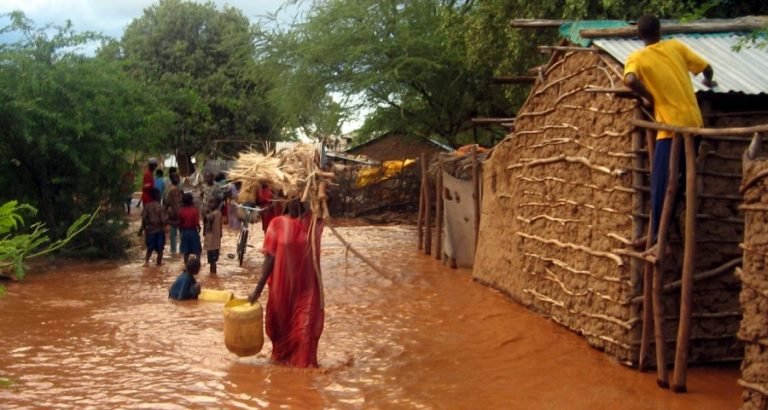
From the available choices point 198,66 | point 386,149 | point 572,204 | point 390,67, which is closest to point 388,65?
point 390,67

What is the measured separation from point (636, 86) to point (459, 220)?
709 cm

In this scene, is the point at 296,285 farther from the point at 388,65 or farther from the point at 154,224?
the point at 388,65

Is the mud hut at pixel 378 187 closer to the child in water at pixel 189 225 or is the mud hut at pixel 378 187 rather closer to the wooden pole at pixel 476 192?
the child in water at pixel 189 225

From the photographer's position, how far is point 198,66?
34625mm

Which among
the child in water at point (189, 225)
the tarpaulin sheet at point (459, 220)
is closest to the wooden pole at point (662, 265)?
the tarpaulin sheet at point (459, 220)

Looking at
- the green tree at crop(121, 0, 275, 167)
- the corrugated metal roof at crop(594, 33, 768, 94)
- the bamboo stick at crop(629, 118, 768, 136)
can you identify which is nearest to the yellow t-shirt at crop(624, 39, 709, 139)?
the bamboo stick at crop(629, 118, 768, 136)

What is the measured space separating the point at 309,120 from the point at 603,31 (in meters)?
14.0

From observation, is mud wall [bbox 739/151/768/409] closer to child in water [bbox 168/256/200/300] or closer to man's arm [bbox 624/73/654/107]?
man's arm [bbox 624/73/654/107]

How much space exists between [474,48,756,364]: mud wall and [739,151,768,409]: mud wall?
1232mm

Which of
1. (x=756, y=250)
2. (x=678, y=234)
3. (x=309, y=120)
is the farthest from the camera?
(x=309, y=120)

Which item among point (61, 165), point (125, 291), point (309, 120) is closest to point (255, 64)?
point (309, 120)

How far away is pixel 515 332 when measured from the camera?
8.87 m

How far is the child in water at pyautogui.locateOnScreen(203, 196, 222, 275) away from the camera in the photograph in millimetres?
12781

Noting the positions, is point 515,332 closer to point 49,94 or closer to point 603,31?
point 603,31
